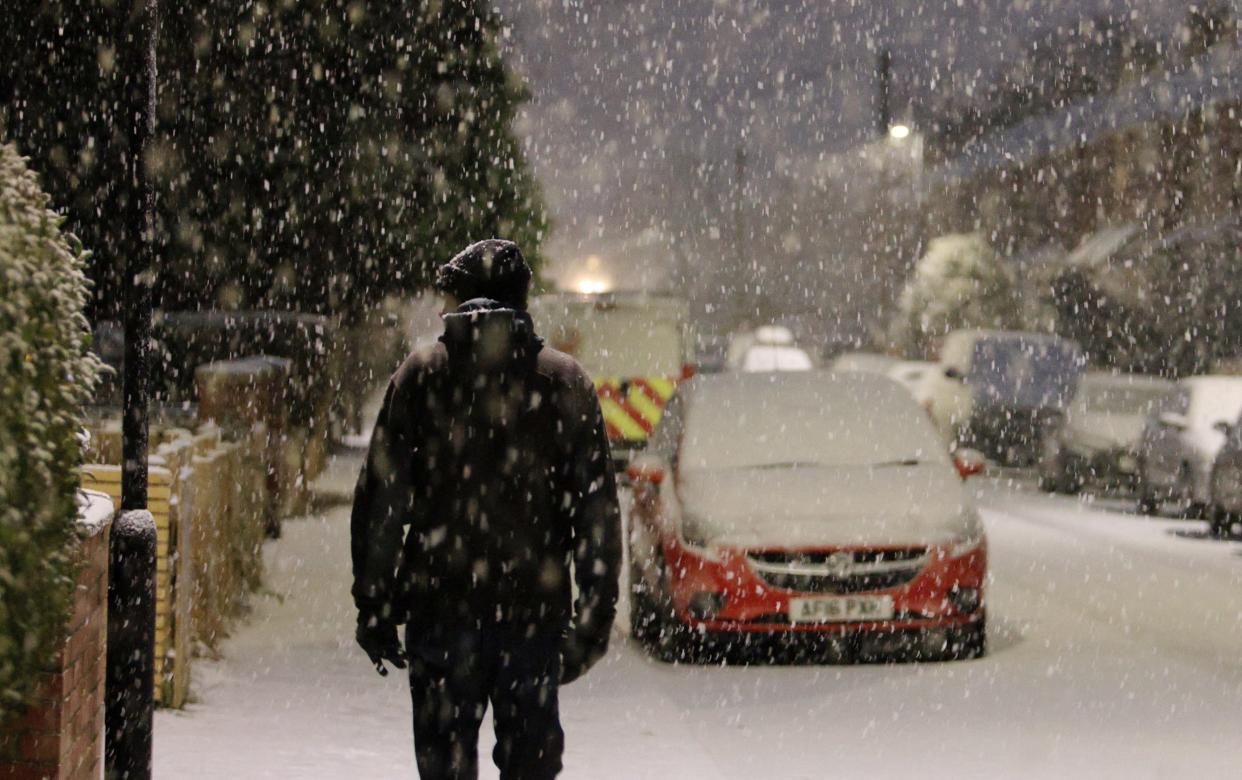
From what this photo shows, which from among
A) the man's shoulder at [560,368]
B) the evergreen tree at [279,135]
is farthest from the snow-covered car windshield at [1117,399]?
the man's shoulder at [560,368]

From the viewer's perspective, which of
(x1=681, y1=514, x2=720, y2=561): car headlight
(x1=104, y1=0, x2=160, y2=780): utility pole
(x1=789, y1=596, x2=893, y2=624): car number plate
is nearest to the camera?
(x1=104, y1=0, x2=160, y2=780): utility pole

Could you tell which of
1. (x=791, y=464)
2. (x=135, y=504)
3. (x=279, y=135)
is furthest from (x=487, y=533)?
(x=279, y=135)

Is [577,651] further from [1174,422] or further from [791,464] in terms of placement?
[1174,422]

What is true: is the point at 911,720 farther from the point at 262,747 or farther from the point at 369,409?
the point at 369,409

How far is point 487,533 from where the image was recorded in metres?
4.08

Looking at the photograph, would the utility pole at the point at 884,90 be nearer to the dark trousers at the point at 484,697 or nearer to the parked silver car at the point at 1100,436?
the parked silver car at the point at 1100,436

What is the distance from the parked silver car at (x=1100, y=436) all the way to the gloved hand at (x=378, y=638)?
723 inches

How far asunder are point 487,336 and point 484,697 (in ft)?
2.85

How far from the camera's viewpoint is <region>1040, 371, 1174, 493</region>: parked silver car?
870 inches

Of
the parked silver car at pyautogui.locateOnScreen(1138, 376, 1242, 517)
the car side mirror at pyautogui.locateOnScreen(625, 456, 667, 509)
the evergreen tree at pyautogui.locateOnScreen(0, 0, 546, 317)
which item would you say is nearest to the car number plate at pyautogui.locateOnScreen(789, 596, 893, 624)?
the car side mirror at pyautogui.locateOnScreen(625, 456, 667, 509)

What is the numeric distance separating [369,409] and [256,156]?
2832 centimetres

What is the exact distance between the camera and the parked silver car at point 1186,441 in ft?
60.4

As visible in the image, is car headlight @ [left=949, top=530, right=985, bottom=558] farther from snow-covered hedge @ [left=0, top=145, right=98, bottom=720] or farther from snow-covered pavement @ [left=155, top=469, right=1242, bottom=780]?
snow-covered hedge @ [left=0, top=145, right=98, bottom=720]

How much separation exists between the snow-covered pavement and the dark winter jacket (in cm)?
252
